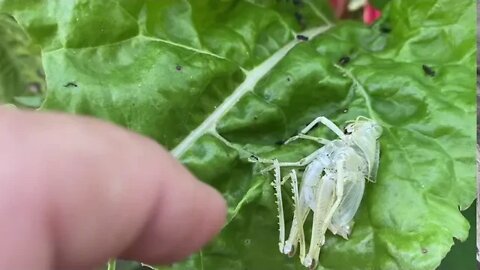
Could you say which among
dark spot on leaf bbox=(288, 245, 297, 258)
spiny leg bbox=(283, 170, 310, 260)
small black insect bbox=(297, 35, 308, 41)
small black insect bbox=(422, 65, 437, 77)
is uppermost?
small black insect bbox=(297, 35, 308, 41)

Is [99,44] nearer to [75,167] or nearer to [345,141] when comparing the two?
[345,141]

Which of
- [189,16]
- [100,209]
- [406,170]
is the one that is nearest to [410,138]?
[406,170]

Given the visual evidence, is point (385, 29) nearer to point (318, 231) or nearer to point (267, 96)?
point (267, 96)

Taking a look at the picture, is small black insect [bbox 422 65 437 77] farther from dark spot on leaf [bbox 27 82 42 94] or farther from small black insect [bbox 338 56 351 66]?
dark spot on leaf [bbox 27 82 42 94]

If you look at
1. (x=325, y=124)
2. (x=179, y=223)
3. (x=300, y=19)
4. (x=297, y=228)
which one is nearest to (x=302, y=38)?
(x=300, y=19)

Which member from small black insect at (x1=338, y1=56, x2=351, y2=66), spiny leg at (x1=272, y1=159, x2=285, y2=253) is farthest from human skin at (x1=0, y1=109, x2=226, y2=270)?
small black insect at (x1=338, y1=56, x2=351, y2=66)

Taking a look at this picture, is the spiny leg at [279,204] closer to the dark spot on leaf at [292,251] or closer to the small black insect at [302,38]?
the dark spot on leaf at [292,251]
